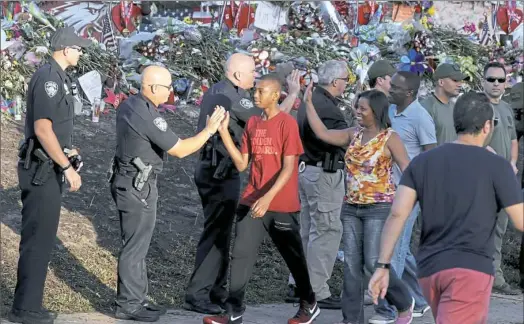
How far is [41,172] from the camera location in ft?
23.1

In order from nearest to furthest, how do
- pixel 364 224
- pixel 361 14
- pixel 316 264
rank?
pixel 364 224
pixel 316 264
pixel 361 14

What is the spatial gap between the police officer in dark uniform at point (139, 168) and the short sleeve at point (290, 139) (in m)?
0.48

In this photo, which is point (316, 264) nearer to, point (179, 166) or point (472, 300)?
point (472, 300)

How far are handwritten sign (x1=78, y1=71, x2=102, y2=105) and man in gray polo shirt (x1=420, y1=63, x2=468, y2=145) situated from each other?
5617mm

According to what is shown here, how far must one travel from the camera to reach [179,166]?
11.9m

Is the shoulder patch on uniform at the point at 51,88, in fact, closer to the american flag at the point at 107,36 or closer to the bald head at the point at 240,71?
the bald head at the point at 240,71

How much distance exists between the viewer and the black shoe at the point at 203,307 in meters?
7.90

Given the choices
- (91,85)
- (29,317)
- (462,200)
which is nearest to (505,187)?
(462,200)

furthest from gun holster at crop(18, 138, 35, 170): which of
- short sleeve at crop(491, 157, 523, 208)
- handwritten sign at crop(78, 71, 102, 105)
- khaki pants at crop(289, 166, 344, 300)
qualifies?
handwritten sign at crop(78, 71, 102, 105)

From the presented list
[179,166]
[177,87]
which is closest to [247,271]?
[179,166]

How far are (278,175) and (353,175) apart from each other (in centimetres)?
52

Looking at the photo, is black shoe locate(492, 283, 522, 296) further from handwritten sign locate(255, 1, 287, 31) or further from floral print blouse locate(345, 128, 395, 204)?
handwritten sign locate(255, 1, 287, 31)

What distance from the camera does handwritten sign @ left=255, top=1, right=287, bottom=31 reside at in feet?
51.0

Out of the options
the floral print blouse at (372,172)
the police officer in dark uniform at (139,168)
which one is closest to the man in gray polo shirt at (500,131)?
the floral print blouse at (372,172)
